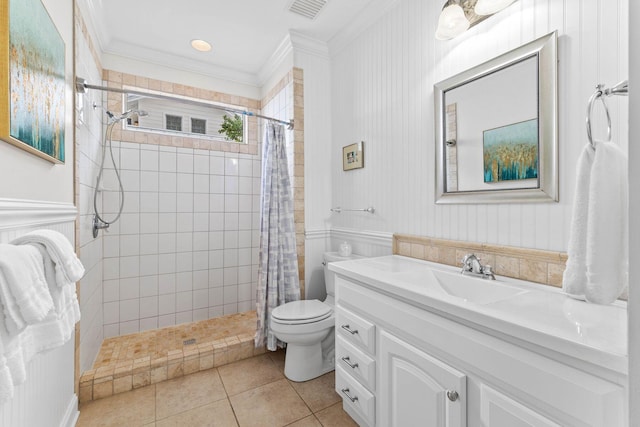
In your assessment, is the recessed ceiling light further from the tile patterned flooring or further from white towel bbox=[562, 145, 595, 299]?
white towel bbox=[562, 145, 595, 299]

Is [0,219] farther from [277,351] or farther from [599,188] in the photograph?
[277,351]

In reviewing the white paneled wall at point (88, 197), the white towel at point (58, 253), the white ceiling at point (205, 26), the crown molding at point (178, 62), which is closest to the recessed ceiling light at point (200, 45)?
the white ceiling at point (205, 26)

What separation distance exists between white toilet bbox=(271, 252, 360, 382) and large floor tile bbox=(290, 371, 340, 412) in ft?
0.13

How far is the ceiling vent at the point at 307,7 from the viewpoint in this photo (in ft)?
6.51

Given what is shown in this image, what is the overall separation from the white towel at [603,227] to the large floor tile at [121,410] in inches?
80.9

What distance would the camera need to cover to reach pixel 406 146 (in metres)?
1.81

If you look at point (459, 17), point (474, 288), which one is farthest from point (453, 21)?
point (474, 288)

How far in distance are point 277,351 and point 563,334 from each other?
197cm

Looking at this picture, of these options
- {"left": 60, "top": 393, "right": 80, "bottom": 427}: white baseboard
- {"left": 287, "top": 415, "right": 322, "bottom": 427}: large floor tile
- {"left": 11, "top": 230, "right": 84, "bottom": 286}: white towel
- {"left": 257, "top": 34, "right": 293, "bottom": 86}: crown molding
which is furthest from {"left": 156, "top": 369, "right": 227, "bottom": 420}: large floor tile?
{"left": 257, "top": 34, "right": 293, "bottom": 86}: crown molding

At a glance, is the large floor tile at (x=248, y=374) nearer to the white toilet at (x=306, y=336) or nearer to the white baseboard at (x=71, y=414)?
the white toilet at (x=306, y=336)

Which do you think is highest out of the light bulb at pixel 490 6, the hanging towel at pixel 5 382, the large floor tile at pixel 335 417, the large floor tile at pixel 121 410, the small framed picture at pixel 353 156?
the light bulb at pixel 490 6

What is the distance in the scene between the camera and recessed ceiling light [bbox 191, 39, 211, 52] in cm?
243

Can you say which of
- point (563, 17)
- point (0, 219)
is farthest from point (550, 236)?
point (0, 219)

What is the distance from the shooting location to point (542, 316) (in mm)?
814
